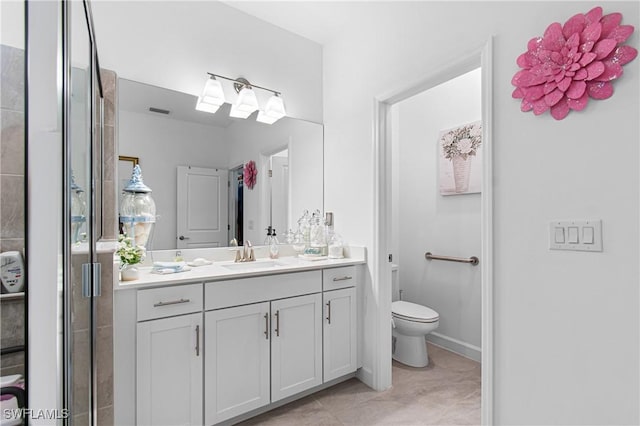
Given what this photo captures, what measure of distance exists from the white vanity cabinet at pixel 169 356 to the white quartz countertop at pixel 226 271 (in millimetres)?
47

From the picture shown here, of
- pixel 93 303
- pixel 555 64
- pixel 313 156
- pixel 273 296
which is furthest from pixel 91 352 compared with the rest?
pixel 555 64

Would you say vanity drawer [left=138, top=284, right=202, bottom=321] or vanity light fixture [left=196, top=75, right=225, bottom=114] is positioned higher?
vanity light fixture [left=196, top=75, right=225, bottom=114]

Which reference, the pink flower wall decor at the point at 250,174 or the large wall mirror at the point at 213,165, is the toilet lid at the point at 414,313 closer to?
the large wall mirror at the point at 213,165

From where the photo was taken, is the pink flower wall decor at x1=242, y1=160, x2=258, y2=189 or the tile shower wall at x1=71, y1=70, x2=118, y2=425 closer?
the tile shower wall at x1=71, y1=70, x2=118, y2=425

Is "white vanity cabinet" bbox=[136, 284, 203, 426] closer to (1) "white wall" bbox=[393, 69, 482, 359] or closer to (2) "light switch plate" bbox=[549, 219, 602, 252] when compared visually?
(2) "light switch plate" bbox=[549, 219, 602, 252]

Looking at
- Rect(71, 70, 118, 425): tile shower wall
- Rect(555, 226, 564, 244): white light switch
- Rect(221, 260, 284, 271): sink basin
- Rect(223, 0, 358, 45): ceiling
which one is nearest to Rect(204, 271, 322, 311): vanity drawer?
Rect(221, 260, 284, 271): sink basin

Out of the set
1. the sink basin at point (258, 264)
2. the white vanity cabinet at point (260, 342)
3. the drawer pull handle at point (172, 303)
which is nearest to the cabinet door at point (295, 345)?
the white vanity cabinet at point (260, 342)

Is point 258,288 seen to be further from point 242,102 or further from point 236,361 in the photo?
point 242,102

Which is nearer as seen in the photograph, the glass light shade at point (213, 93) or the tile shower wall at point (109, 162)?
the tile shower wall at point (109, 162)

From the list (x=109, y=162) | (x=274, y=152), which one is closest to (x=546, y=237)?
(x=274, y=152)

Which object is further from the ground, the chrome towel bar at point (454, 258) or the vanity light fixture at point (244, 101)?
the vanity light fixture at point (244, 101)

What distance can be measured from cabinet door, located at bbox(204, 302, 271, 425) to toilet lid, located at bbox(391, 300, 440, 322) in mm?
1175

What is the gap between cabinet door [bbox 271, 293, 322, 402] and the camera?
6.05 ft

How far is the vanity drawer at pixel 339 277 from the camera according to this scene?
209 cm
